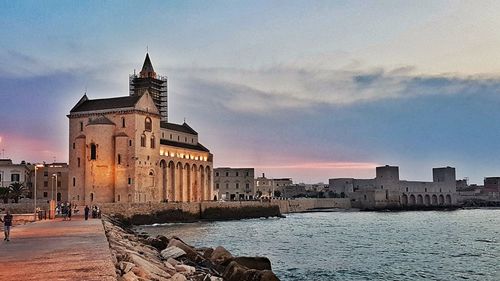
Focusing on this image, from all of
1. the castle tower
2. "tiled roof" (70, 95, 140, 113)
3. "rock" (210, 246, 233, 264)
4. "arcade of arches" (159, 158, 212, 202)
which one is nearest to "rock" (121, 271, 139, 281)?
"rock" (210, 246, 233, 264)

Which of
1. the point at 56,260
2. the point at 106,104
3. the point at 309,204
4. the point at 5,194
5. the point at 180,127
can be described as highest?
the point at 106,104

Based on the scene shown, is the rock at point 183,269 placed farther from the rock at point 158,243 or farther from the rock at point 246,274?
the rock at point 158,243

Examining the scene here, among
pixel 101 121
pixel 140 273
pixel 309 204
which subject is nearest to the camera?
pixel 140 273

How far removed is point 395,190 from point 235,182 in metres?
44.7

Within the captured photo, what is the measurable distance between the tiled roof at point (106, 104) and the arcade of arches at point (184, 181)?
37.6 ft

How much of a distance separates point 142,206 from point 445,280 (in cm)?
5098

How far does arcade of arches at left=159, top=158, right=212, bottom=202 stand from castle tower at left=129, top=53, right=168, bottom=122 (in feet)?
55.1

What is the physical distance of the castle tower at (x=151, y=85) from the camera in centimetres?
11056

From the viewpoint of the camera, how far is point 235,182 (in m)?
138

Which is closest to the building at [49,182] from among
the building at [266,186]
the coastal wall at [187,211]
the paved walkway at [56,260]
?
the coastal wall at [187,211]

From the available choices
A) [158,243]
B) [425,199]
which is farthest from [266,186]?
[158,243]

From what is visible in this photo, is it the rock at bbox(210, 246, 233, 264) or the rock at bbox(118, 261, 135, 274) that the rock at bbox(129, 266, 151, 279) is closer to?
the rock at bbox(118, 261, 135, 274)

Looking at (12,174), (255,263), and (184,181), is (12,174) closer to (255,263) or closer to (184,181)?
(184,181)

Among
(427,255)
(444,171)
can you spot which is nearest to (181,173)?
(427,255)
